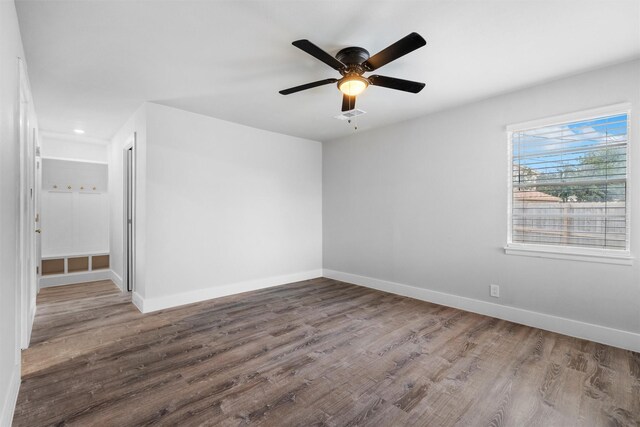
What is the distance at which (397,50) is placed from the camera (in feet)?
6.68

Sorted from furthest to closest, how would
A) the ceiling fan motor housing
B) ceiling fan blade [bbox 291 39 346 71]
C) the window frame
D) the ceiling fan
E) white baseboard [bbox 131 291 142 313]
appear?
white baseboard [bbox 131 291 142 313]
the window frame
the ceiling fan motor housing
the ceiling fan
ceiling fan blade [bbox 291 39 346 71]

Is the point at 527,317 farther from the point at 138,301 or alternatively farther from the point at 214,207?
the point at 138,301

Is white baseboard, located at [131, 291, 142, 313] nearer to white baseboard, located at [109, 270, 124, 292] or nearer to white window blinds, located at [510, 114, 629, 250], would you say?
white baseboard, located at [109, 270, 124, 292]

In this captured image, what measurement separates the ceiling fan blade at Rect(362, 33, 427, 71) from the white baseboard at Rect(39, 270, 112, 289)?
558 centimetres

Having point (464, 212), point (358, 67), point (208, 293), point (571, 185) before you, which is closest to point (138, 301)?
point (208, 293)

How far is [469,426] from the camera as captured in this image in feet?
5.63

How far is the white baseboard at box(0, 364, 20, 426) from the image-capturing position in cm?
156

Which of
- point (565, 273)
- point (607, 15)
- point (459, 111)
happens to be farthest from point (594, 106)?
point (565, 273)

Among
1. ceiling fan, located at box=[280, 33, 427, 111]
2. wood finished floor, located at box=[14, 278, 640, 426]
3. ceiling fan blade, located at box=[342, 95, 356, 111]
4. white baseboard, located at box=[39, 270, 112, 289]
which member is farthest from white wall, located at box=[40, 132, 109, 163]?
ceiling fan, located at box=[280, 33, 427, 111]

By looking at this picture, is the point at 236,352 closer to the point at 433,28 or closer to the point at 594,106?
the point at 433,28

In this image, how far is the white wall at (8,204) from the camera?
1551mm

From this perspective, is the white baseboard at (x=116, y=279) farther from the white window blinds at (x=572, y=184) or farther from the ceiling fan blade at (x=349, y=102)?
the white window blinds at (x=572, y=184)

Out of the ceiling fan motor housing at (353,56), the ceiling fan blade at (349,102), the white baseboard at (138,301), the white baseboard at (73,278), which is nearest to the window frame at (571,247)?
the ceiling fan blade at (349,102)

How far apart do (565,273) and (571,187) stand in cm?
87
